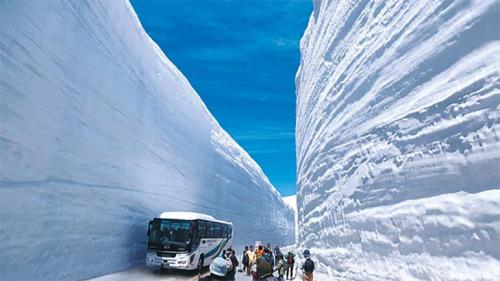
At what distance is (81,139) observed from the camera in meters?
11.8

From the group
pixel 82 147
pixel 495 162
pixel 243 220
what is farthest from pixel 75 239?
pixel 243 220

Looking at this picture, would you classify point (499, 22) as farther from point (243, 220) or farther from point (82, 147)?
point (243, 220)

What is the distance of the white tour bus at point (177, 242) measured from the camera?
13.3m

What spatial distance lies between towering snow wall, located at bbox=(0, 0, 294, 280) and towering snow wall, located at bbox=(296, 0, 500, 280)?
6.85 m

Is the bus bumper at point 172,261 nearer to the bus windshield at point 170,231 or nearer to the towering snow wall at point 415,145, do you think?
the bus windshield at point 170,231

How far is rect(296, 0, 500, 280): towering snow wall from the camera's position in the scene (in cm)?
481

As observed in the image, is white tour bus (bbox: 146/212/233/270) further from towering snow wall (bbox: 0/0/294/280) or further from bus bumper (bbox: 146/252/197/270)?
towering snow wall (bbox: 0/0/294/280)

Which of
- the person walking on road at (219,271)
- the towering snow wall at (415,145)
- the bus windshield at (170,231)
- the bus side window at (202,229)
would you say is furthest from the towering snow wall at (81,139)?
the towering snow wall at (415,145)

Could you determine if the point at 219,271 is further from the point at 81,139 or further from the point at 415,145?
the point at 81,139

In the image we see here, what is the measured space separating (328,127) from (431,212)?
657 centimetres

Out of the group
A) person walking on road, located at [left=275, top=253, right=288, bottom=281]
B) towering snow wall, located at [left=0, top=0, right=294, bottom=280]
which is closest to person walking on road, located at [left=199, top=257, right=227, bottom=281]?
person walking on road, located at [left=275, top=253, right=288, bottom=281]

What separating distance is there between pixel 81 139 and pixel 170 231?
428cm

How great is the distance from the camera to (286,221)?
5675 cm

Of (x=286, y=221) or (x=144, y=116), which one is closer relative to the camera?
(x=144, y=116)
